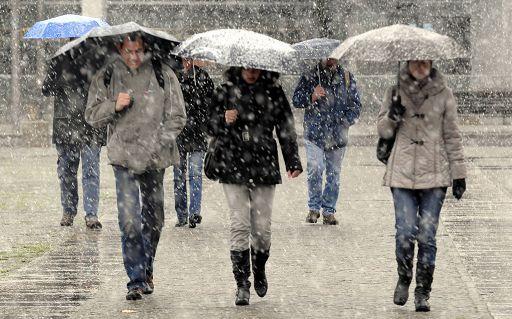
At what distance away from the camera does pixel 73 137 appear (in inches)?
482

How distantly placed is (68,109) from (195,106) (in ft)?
3.83

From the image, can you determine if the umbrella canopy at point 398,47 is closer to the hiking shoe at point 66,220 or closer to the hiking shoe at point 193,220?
the hiking shoe at point 193,220

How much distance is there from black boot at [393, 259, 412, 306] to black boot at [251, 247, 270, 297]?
85 cm

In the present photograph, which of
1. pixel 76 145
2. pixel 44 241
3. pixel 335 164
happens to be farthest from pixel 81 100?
pixel 335 164

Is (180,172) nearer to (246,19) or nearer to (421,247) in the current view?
(421,247)

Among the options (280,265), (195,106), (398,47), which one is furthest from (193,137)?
(398,47)

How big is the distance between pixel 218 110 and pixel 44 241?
10.9 ft

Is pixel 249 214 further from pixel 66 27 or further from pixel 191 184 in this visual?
pixel 66 27

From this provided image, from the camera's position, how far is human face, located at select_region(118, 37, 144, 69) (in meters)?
8.58

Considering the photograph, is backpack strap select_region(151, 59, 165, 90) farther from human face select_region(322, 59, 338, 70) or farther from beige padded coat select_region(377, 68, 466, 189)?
human face select_region(322, 59, 338, 70)

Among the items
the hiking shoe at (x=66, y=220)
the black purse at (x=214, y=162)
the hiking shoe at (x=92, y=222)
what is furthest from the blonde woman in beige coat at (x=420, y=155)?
the hiking shoe at (x=66, y=220)

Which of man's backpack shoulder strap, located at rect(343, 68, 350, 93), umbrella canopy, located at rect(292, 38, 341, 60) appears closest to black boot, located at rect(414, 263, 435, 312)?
umbrella canopy, located at rect(292, 38, 341, 60)

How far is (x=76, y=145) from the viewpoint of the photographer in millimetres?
12344

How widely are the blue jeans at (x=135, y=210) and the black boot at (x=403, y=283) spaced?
164 cm
